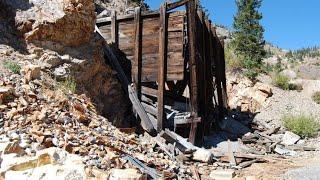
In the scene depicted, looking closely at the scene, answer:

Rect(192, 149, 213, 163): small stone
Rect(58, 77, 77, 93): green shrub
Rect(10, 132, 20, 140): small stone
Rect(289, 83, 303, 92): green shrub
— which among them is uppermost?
Rect(58, 77, 77, 93): green shrub

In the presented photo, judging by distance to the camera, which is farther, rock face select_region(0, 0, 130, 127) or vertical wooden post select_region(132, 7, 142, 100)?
vertical wooden post select_region(132, 7, 142, 100)

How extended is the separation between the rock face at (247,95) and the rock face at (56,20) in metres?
8.32

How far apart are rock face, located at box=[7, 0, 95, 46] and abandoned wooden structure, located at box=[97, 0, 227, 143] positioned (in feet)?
4.90

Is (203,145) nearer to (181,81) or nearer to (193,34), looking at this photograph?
(181,81)

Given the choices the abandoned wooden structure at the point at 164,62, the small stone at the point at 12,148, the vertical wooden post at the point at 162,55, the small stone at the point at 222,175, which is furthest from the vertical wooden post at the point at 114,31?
the small stone at the point at 12,148

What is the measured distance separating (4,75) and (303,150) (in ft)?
27.9

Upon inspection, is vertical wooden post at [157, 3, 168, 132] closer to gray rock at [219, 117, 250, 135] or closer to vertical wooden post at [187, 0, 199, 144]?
vertical wooden post at [187, 0, 199, 144]

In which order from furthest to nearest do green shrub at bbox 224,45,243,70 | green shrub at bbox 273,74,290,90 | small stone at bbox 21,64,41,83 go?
1. green shrub at bbox 224,45,243,70
2. green shrub at bbox 273,74,290,90
3. small stone at bbox 21,64,41,83

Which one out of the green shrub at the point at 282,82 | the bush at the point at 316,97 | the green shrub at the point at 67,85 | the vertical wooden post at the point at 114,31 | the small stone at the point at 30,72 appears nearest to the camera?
the small stone at the point at 30,72

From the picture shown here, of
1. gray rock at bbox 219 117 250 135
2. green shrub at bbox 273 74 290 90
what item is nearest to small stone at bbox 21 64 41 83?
gray rock at bbox 219 117 250 135

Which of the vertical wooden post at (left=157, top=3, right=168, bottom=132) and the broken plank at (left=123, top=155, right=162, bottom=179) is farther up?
the vertical wooden post at (left=157, top=3, right=168, bottom=132)

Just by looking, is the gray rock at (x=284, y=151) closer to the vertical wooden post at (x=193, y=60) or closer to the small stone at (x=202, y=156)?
the vertical wooden post at (x=193, y=60)

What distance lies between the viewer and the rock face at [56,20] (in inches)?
391

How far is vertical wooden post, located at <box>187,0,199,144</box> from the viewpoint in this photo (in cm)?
1138
